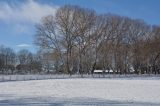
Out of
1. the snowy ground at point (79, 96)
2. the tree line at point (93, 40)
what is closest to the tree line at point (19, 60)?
the tree line at point (93, 40)

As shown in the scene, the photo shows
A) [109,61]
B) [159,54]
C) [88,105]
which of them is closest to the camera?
[88,105]

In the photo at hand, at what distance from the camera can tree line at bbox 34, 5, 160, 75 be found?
96.6 metres

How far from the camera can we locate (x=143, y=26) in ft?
360

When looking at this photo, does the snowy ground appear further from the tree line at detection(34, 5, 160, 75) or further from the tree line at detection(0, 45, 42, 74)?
the tree line at detection(0, 45, 42, 74)

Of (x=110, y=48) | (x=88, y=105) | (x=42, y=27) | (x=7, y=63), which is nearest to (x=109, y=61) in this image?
(x=110, y=48)

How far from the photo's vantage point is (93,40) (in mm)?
99062

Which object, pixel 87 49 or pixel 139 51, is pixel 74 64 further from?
pixel 139 51

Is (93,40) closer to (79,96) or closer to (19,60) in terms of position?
(79,96)

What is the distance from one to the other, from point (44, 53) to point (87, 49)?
40.2 ft

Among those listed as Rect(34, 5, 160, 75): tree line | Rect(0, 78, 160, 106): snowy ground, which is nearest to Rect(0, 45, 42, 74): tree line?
Rect(34, 5, 160, 75): tree line

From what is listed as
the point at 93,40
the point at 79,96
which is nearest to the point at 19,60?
the point at 93,40

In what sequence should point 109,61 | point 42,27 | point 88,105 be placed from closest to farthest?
point 88,105, point 42,27, point 109,61

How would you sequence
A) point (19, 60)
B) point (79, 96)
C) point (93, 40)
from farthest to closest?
point (19, 60) → point (93, 40) → point (79, 96)

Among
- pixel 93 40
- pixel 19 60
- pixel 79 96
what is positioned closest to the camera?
pixel 79 96
